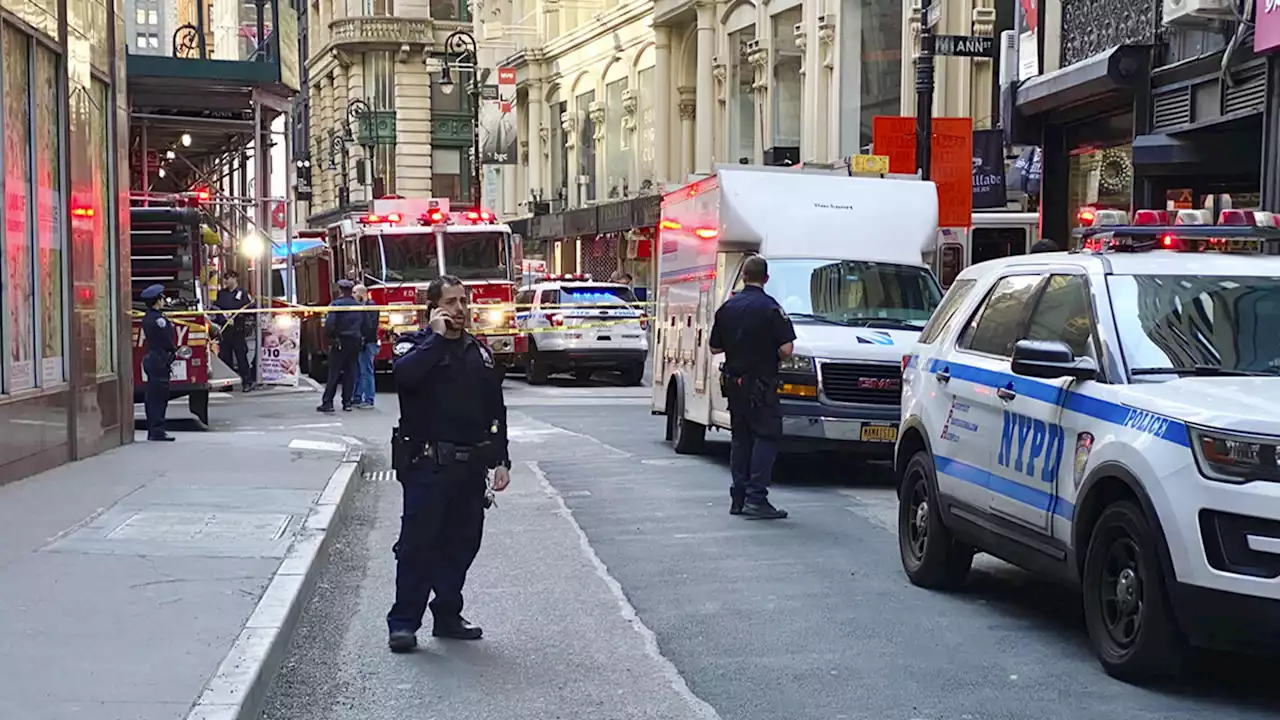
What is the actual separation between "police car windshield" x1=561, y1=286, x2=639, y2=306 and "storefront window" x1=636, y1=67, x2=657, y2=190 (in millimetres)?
16479

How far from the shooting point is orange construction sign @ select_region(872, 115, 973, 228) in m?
20.8

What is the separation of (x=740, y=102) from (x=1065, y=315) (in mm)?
32031

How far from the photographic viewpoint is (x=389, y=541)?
1076cm

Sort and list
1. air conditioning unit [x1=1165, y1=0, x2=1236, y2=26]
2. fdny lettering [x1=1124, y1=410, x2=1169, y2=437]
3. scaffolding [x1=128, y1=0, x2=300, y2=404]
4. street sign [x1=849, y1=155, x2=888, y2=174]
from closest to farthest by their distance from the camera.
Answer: fdny lettering [x1=1124, y1=410, x2=1169, y2=437] < air conditioning unit [x1=1165, y1=0, x2=1236, y2=26] < street sign [x1=849, y1=155, x2=888, y2=174] < scaffolding [x1=128, y1=0, x2=300, y2=404]

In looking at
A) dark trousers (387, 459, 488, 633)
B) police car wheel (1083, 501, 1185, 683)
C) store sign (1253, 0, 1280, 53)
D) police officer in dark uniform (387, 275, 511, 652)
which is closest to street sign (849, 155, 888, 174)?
store sign (1253, 0, 1280, 53)

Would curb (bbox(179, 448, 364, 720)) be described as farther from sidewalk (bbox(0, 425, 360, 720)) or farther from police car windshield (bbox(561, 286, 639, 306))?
police car windshield (bbox(561, 286, 639, 306))

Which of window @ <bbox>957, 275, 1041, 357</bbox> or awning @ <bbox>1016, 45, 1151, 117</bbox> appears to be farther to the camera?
awning @ <bbox>1016, 45, 1151, 117</bbox>

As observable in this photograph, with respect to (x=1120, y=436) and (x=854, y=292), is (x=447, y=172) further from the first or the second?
(x=1120, y=436)

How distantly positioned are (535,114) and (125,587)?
48.4 m

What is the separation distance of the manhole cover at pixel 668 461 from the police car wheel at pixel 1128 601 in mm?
8248

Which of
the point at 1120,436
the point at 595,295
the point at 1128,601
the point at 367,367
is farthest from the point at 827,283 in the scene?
the point at 595,295

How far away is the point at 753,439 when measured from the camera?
1145 cm

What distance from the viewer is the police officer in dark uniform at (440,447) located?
7.27m

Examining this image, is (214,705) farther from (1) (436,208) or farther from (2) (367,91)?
(2) (367,91)
